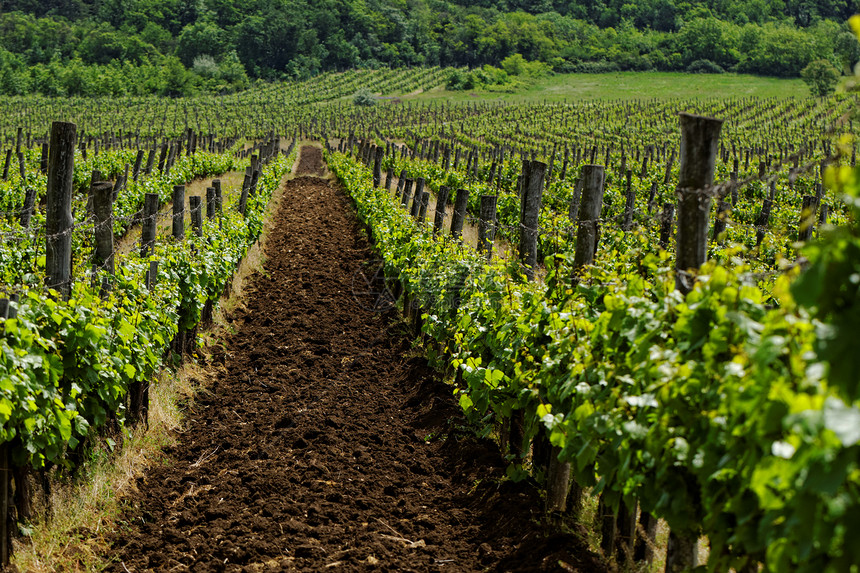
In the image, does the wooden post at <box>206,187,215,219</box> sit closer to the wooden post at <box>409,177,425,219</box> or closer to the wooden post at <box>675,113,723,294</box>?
the wooden post at <box>409,177,425,219</box>

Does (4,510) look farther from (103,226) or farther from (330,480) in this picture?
(103,226)

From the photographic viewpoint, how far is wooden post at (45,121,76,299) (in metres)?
6.27

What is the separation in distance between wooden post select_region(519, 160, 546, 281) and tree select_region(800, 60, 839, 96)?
8216 cm

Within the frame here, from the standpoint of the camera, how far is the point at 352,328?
1060 cm

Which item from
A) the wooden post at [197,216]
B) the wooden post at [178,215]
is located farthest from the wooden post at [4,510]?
the wooden post at [197,216]

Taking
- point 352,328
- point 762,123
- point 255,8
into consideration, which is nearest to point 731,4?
point 255,8

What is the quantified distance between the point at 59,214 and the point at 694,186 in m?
5.03

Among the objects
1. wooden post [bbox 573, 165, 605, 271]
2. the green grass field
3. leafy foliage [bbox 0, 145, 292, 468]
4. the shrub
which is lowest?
leafy foliage [bbox 0, 145, 292, 468]

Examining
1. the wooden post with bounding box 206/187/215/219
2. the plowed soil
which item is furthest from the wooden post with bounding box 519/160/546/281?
the wooden post with bounding box 206/187/215/219

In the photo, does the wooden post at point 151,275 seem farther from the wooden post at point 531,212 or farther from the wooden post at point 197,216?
the wooden post at point 531,212

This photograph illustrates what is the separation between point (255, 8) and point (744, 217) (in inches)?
5746

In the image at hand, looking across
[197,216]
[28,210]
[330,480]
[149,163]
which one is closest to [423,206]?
[197,216]

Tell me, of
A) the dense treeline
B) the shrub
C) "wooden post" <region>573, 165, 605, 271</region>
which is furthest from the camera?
the shrub

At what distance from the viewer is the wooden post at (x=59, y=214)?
6270mm
